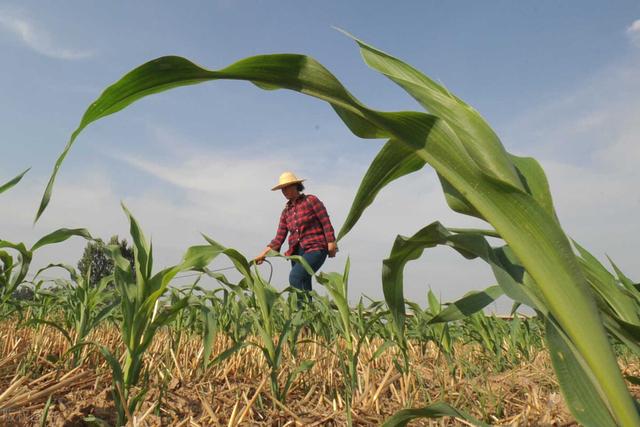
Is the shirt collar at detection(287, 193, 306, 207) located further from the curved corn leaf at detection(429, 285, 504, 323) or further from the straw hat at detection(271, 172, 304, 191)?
the curved corn leaf at detection(429, 285, 504, 323)

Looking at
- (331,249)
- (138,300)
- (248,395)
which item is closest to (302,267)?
(331,249)

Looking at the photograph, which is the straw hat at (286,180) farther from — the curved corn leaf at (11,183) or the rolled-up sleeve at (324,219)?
the curved corn leaf at (11,183)

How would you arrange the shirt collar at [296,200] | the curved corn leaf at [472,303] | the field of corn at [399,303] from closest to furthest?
the field of corn at [399,303], the curved corn leaf at [472,303], the shirt collar at [296,200]

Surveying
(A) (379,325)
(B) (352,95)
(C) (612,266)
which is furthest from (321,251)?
(B) (352,95)

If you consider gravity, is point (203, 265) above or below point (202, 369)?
above

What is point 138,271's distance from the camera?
4.42 ft

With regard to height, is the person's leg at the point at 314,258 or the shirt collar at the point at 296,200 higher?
the shirt collar at the point at 296,200

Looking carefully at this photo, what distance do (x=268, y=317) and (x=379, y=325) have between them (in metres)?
1.07

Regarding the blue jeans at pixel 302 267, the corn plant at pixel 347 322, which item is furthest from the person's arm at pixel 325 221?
the corn plant at pixel 347 322

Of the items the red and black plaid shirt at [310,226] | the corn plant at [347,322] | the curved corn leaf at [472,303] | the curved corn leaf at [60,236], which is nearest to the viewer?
the curved corn leaf at [472,303]

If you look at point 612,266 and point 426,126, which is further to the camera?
point 612,266

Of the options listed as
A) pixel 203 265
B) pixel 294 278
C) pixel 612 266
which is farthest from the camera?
pixel 294 278

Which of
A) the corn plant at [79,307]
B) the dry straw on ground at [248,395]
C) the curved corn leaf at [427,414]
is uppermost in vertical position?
the corn plant at [79,307]

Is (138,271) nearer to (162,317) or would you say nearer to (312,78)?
(162,317)
